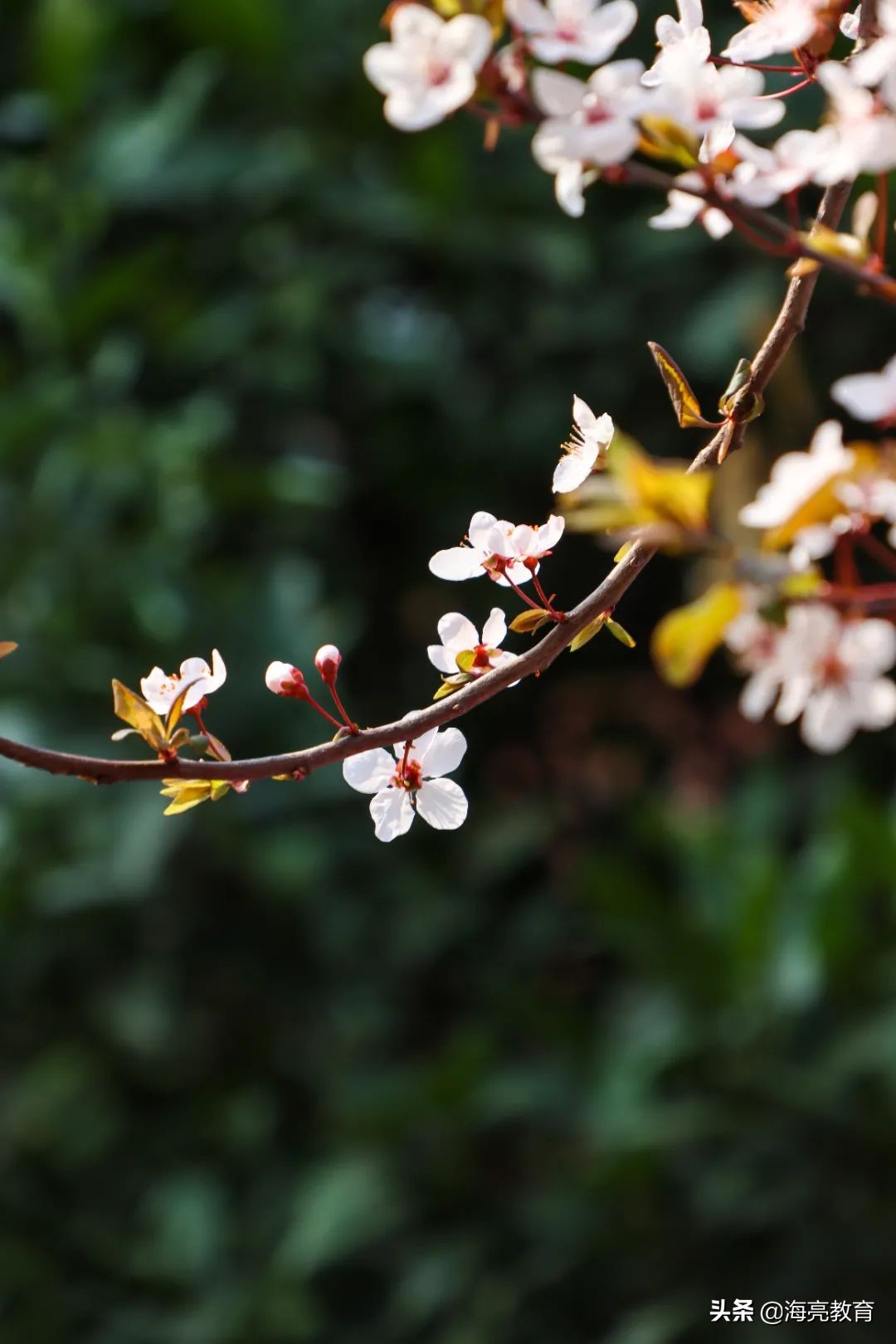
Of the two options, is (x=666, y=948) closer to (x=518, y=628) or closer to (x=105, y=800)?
(x=105, y=800)

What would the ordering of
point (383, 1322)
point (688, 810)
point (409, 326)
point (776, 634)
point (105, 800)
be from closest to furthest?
point (776, 634)
point (383, 1322)
point (105, 800)
point (688, 810)
point (409, 326)

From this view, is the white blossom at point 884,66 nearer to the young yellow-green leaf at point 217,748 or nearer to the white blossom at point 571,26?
the white blossom at point 571,26

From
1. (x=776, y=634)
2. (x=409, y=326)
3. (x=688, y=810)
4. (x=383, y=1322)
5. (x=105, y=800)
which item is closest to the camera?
(x=776, y=634)

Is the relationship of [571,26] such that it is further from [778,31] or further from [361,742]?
[361,742]

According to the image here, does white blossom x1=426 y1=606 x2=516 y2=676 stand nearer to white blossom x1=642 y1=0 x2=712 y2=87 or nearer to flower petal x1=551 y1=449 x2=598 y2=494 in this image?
flower petal x1=551 y1=449 x2=598 y2=494

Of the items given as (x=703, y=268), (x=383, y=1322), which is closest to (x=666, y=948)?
(x=383, y=1322)

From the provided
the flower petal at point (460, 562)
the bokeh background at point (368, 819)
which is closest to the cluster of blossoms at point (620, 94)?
the flower petal at point (460, 562)
